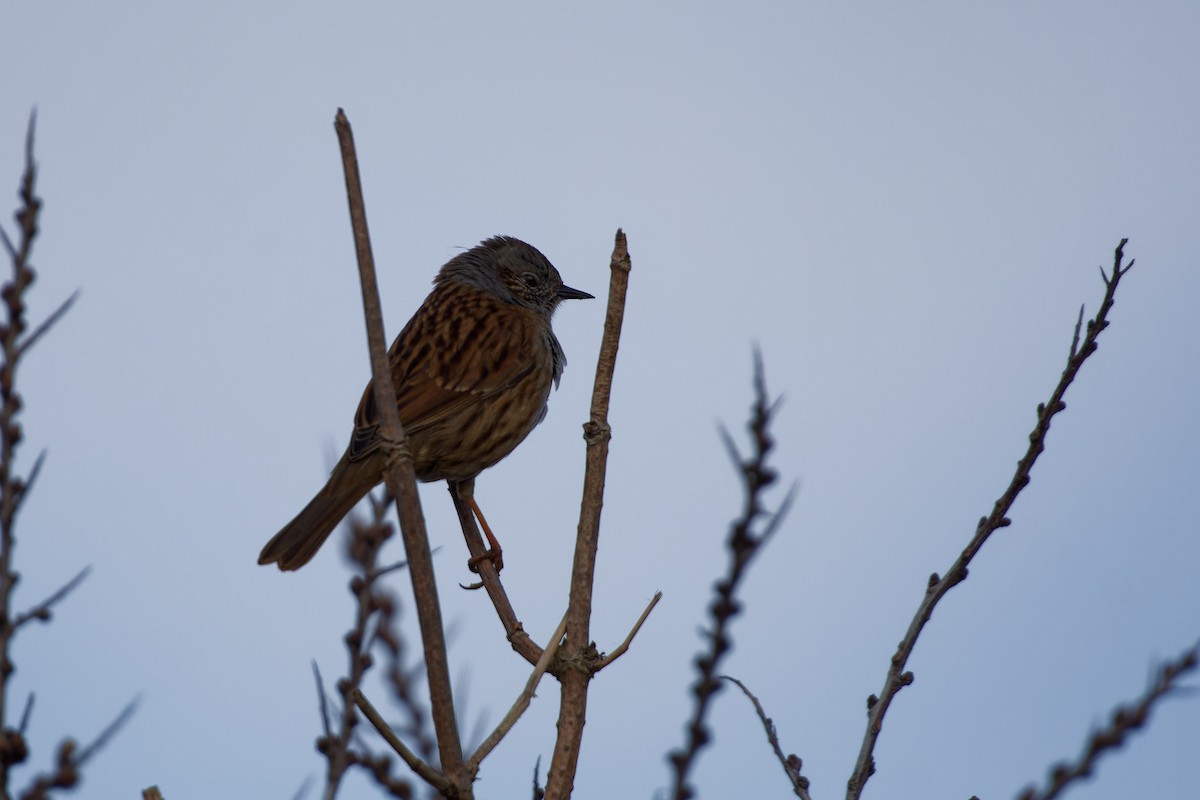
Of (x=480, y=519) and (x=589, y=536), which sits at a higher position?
(x=480, y=519)

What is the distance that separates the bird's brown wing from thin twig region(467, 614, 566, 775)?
2706mm

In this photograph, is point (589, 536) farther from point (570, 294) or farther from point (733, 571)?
point (570, 294)

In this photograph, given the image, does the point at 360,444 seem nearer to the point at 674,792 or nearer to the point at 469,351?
the point at 469,351

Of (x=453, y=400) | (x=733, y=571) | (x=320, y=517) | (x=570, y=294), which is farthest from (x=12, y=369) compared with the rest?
(x=570, y=294)

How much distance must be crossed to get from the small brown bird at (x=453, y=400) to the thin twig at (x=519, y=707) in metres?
2.61

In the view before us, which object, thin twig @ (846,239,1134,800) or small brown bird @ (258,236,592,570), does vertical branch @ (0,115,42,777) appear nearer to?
thin twig @ (846,239,1134,800)

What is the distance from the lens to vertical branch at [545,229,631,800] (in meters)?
3.02

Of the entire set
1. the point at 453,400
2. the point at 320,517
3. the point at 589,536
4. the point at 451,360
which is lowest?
the point at 589,536

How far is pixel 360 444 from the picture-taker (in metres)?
5.79

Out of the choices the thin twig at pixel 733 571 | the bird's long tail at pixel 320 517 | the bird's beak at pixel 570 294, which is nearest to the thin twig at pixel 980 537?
the thin twig at pixel 733 571

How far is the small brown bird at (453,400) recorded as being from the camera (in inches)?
224

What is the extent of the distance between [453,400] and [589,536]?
11.0 ft

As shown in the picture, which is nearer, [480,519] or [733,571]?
[733,571]

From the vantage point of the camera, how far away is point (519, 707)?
Answer: 9.39ft
